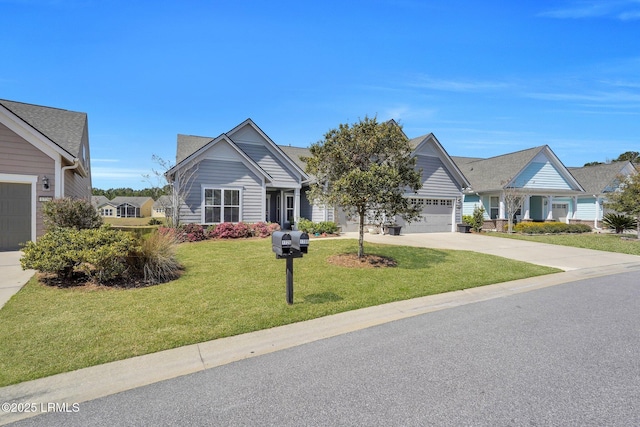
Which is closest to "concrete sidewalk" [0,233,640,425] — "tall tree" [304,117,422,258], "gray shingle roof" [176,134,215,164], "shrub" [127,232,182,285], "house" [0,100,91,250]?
"tall tree" [304,117,422,258]

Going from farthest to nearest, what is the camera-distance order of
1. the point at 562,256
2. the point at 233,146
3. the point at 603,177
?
the point at 603,177, the point at 233,146, the point at 562,256

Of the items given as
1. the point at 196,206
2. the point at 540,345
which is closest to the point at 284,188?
the point at 196,206

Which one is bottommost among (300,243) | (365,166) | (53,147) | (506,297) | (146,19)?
(506,297)

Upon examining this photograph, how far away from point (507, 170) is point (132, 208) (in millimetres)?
71164

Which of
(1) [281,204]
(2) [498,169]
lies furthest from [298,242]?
(2) [498,169]

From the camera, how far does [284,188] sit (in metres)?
19.5

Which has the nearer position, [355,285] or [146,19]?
[355,285]

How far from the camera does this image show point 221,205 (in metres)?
16.2

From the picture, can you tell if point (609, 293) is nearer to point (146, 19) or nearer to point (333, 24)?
point (333, 24)

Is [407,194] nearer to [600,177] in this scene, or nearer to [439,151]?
[439,151]

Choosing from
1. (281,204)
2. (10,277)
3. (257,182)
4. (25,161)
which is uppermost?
(25,161)

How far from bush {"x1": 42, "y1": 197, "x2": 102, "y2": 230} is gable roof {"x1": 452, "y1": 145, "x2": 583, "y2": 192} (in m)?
24.0

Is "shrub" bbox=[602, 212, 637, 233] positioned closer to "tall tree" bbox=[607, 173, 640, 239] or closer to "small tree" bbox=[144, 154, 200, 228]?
"tall tree" bbox=[607, 173, 640, 239]

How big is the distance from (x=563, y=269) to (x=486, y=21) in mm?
8198
